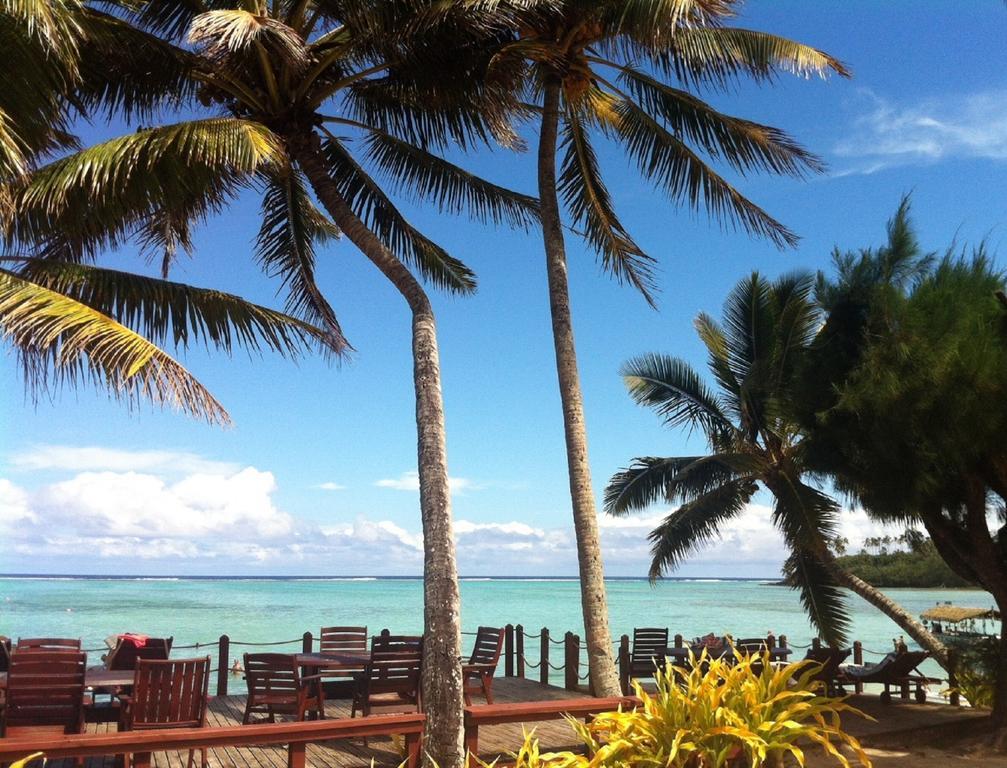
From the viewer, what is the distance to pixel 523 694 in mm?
13000

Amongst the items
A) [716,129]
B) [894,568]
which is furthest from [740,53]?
[894,568]

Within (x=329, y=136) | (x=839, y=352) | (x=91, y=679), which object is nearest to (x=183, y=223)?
(x=329, y=136)

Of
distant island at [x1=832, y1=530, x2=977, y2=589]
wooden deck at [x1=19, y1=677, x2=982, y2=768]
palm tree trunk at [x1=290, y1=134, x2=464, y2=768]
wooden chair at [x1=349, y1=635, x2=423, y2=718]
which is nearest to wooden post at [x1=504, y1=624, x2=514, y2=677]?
wooden deck at [x1=19, y1=677, x2=982, y2=768]

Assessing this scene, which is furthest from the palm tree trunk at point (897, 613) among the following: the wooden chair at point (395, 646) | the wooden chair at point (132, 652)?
the wooden chair at point (132, 652)

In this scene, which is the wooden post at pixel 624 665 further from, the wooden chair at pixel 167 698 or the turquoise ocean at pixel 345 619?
the turquoise ocean at pixel 345 619

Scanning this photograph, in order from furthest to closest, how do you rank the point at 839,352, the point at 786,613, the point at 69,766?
the point at 786,613 → the point at 839,352 → the point at 69,766

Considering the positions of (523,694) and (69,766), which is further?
(523,694)

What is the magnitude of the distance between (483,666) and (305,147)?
6222 mm

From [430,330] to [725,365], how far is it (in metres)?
10.6

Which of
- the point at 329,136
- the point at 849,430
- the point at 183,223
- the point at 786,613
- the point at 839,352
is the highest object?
the point at 329,136

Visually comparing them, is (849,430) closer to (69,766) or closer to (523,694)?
(523,694)

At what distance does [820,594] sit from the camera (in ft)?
48.3

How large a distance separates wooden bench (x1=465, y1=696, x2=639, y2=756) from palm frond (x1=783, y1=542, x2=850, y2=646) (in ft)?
25.9

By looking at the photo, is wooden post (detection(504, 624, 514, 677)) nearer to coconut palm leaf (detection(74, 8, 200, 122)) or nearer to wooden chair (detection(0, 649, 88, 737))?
wooden chair (detection(0, 649, 88, 737))
